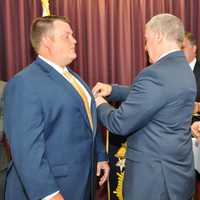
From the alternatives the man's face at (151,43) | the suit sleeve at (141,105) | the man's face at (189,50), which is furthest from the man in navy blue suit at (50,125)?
the man's face at (189,50)

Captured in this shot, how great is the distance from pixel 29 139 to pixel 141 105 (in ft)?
1.69

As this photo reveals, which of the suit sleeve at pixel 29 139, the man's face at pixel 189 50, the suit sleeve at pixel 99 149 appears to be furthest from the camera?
the man's face at pixel 189 50

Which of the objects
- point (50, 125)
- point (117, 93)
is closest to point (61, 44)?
point (50, 125)

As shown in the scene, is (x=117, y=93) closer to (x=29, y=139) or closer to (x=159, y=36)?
(x=159, y=36)

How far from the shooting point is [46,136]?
64.3 inches

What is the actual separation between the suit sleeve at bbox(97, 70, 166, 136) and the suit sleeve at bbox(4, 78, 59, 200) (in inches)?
14.6

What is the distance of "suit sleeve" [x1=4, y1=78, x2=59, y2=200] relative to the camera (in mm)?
1536

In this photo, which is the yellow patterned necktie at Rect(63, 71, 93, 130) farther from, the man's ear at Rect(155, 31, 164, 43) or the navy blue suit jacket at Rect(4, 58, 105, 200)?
the man's ear at Rect(155, 31, 164, 43)

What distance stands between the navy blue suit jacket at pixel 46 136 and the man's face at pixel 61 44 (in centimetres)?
9

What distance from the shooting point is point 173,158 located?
174 cm

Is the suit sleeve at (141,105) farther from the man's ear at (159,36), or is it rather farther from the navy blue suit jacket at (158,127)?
the man's ear at (159,36)

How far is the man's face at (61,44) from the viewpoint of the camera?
1.74 metres

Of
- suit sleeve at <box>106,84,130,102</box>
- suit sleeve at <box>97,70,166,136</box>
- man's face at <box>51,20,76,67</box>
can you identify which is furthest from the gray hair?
suit sleeve at <box>106,84,130,102</box>

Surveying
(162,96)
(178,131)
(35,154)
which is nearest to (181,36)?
(162,96)
